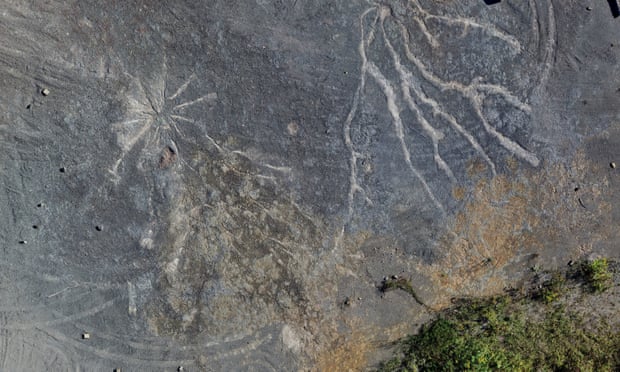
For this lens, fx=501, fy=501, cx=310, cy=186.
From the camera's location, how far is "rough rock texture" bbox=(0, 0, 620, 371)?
385cm

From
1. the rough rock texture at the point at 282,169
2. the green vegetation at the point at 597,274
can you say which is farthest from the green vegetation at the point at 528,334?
the rough rock texture at the point at 282,169

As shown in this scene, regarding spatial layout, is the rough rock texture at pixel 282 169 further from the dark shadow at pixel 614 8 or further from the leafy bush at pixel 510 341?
the leafy bush at pixel 510 341

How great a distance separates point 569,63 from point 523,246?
4.88ft

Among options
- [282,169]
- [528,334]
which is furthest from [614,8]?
[282,169]

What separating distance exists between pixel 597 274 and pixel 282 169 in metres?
2.64

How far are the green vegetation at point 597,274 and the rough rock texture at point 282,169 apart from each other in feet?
0.50

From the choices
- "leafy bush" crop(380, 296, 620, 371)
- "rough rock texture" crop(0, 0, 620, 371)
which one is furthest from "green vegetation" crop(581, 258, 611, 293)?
"leafy bush" crop(380, 296, 620, 371)

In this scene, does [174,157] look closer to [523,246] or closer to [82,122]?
[82,122]

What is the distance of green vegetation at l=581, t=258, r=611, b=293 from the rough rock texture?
0.15m

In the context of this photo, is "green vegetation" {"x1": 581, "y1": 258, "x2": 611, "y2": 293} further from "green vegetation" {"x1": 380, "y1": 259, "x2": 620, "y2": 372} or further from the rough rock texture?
the rough rock texture

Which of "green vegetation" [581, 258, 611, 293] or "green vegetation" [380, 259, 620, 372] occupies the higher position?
"green vegetation" [581, 258, 611, 293]

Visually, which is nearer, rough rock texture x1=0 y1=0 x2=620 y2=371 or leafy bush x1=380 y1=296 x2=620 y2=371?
rough rock texture x1=0 y1=0 x2=620 y2=371

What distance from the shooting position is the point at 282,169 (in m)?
3.93

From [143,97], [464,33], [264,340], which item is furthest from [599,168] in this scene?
[143,97]
